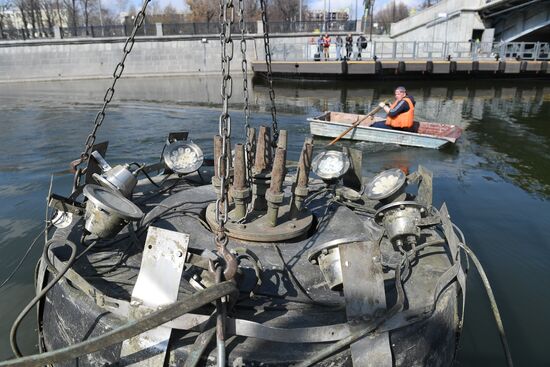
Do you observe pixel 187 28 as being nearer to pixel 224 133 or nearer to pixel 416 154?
pixel 416 154

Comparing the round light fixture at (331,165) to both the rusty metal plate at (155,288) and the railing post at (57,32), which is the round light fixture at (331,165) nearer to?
the rusty metal plate at (155,288)

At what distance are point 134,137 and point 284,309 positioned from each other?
1224cm

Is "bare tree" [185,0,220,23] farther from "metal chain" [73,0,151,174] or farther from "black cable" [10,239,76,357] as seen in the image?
"black cable" [10,239,76,357]

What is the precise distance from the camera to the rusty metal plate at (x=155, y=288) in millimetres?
2828

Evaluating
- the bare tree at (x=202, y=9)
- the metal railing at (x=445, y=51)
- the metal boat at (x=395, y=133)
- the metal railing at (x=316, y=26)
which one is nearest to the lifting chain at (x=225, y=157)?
the metal boat at (x=395, y=133)

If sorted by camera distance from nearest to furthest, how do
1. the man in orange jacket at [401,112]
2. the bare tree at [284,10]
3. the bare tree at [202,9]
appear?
the man in orange jacket at [401,112] → the bare tree at [202,9] → the bare tree at [284,10]

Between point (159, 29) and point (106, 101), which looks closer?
point (106, 101)

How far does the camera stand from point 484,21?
33.7 m

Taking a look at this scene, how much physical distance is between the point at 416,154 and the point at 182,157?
8.79 m

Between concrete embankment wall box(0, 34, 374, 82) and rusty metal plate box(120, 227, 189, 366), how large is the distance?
95.9ft

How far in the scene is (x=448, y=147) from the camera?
13273 millimetres

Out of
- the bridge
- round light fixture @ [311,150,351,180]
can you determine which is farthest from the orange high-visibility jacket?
the bridge

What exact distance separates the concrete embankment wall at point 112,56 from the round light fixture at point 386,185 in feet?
88.8

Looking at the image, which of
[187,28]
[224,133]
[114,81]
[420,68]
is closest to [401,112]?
[114,81]
